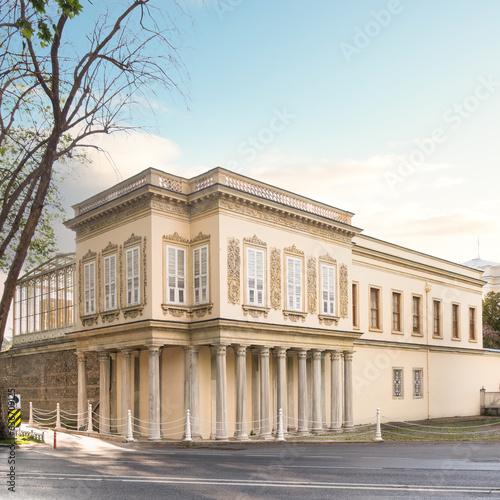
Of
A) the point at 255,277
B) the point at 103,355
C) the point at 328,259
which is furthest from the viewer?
the point at 328,259

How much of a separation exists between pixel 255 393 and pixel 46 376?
1303 centimetres

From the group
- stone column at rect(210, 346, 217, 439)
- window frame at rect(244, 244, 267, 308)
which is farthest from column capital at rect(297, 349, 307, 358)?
stone column at rect(210, 346, 217, 439)

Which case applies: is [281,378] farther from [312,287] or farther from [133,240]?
[133,240]

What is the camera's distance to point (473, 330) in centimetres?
4416

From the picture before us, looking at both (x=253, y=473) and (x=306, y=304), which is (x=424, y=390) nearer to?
(x=306, y=304)

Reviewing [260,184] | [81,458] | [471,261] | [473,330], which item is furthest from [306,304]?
[471,261]

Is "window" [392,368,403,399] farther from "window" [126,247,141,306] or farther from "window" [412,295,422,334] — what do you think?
"window" [126,247,141,306]

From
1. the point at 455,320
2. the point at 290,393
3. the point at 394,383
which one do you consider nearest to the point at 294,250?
the point at 290,393

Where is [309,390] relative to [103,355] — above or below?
below

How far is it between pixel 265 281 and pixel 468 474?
575 inches

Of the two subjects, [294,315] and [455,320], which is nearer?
[294,315]

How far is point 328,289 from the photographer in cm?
2983

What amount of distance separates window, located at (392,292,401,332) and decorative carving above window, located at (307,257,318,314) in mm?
9090

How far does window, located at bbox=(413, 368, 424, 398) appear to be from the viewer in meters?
37.2
